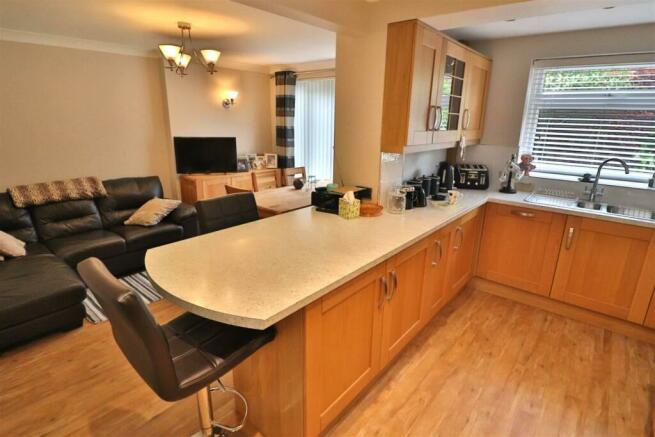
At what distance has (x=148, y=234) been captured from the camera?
3.54 metres

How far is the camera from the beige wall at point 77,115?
11.7 ft

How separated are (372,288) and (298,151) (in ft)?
15.4

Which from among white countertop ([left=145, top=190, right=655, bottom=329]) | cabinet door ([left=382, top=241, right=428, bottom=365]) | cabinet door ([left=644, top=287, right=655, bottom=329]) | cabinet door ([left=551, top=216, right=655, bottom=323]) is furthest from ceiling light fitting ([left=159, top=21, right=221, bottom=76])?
cabinet door ([left=644, top=287, right=655, bottom=329])

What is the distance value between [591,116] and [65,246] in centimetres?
477

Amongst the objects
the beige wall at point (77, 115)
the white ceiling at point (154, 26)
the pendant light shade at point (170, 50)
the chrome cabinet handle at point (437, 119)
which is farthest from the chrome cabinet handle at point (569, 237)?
the beige wall at point (77, 115)

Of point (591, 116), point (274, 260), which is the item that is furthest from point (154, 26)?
point (591, 116)

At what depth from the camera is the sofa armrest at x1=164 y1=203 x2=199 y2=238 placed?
3922 millimetres

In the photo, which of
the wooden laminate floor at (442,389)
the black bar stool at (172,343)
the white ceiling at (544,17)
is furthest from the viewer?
the white ceiling at (544,17)

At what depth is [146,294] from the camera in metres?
3.04

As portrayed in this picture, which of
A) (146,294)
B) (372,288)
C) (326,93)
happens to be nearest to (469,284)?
(372,288)

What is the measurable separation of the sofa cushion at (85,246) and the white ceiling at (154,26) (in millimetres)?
1967

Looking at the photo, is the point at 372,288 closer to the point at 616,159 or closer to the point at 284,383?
the point at 284,383

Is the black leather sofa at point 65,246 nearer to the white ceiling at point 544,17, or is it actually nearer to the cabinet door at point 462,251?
the cabinet door at point 462,251

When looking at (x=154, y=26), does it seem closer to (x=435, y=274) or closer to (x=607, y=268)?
(x=435, y=274)
